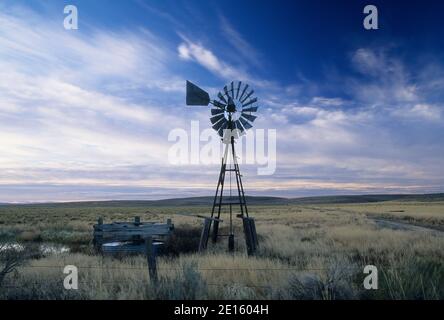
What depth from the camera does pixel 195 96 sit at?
37.2 ft

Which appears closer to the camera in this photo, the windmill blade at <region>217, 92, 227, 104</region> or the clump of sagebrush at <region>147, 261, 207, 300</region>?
the clump of sagebrush at <region>147, 261, 207, 300</region>

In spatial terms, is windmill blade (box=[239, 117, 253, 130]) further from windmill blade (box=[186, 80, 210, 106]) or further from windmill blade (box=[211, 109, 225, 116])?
→ windmill blade (box=[186, 80, 210, 106])

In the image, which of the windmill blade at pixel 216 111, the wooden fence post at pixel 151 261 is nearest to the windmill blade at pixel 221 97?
the windmill blade at pixel 216 111

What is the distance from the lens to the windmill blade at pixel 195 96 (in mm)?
11227

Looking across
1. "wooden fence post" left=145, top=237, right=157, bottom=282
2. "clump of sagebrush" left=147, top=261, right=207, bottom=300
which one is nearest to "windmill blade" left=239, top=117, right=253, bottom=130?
"wooden fence post" left=145, top=237, right=157, bottom=282

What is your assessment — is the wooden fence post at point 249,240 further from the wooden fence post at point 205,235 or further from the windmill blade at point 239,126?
the windmill blade at point 239,126

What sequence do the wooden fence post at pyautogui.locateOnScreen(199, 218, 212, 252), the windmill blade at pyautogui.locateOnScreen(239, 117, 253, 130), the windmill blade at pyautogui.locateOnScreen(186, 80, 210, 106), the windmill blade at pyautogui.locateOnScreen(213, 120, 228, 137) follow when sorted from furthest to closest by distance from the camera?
the windmill blade at pyautogui.locateOnScreen(239, 117, 253, 130) < the windmill blade at pyautogui.locateOnScreen(213, 120, 228, 137) < the windmill blade at pyautogui.locateOnScreen(186, 80, 210, 106) < the wooden fence post at pyautogui.locateOnScreen(199, 218, 212, 252)

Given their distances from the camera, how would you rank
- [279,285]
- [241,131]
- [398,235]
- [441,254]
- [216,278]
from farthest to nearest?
[398,235] < [241,131] < [441,254] < [216,278] < [279,285]

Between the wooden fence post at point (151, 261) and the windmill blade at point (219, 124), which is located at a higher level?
the windmill blade at point (219, 124)

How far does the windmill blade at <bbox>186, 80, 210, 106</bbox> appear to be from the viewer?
442 inches
